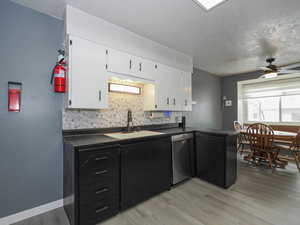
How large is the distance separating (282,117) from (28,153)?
6.21 meters

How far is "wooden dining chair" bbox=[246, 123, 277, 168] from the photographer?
300cm

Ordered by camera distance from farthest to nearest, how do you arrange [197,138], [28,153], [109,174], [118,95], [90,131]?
[197,138], [118,95], [90,131], [28,153], [109,174]

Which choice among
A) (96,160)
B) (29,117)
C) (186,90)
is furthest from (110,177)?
(186,90)

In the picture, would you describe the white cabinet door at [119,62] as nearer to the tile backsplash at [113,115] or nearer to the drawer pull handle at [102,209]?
the tile backsplash at [113,115]

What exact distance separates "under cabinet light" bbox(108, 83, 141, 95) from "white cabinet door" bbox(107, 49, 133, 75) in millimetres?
325

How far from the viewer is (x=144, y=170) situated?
1.93 m

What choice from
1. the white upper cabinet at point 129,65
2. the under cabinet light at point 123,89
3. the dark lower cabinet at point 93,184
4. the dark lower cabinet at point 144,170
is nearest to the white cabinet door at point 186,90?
the white upper cabinet at point 129,65

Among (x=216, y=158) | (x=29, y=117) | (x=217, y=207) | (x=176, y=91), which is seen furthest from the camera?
(x=176, y=91)

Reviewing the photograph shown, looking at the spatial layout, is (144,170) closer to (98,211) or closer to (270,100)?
(98,211)

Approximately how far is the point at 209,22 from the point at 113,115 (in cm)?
209

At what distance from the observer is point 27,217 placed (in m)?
1.67

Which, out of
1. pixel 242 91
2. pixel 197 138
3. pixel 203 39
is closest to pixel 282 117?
pixel 242 91

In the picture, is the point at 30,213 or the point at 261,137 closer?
the point at 30,213

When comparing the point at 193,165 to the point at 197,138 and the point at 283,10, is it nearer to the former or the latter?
the point at 197,138
